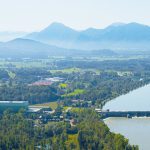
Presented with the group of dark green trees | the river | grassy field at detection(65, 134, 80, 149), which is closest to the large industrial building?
the group of dark green trees

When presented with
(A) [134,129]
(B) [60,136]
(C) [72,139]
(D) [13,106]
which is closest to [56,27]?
(D) [13,106]

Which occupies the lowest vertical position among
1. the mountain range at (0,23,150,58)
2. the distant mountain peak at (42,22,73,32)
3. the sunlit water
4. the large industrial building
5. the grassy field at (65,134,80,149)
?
the sunlit water

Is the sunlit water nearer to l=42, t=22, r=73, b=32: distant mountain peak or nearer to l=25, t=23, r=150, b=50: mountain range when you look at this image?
l=25, t=23, r=150, b=50: mountain range

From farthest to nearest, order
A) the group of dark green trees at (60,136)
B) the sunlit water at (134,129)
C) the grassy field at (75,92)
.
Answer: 1. the grassy field at (75,92)
2. the sunlit water at (134,129)
3. the group of dark green trees at (60,136)

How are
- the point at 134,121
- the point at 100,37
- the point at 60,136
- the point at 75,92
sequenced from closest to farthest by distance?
1. the point at 60,136
2. the point at 134,121
3. the point at 75,92
4. the point at 100,37

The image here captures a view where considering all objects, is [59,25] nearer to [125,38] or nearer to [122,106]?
[125,38]

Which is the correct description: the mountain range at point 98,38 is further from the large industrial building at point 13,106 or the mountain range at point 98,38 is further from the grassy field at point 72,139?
the grassy field at point 72,139

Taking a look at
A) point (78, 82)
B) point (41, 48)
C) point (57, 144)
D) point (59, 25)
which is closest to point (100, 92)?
point (78, 82)

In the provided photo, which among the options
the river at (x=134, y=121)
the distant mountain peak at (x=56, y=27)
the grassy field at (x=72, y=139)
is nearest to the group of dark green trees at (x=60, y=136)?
the grassy field at (x=72, y=139)

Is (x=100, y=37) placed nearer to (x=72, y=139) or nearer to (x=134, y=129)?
(x=134, y=129)
